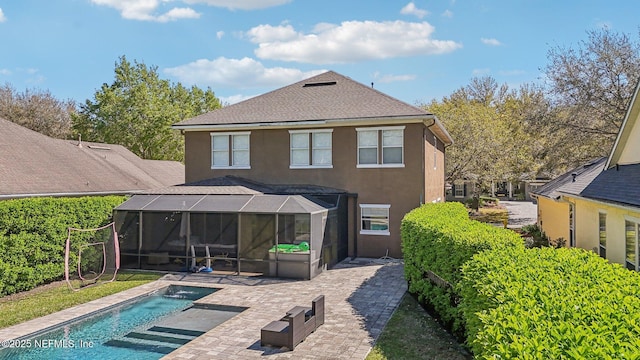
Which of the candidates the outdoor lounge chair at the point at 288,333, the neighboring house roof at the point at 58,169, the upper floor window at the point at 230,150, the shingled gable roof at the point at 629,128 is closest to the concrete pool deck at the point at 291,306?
the outdoor lounge chair at the point at 288,333

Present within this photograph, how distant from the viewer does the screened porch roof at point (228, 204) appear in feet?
51.1

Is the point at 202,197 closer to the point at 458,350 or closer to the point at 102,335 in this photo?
the point at 102,335

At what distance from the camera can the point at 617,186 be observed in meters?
12.3

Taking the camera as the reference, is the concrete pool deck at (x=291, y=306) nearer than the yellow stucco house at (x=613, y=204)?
Yes

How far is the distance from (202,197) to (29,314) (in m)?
7.29

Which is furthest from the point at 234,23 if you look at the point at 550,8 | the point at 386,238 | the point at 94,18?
the point at 550,8

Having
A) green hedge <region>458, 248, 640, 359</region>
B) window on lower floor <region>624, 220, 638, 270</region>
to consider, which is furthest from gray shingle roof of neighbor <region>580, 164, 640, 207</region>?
green hedge <region>458, 248, 640, 359</region>

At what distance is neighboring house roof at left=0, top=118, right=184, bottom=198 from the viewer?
17.9 m

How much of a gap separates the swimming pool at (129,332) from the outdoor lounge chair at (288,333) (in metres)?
2.07

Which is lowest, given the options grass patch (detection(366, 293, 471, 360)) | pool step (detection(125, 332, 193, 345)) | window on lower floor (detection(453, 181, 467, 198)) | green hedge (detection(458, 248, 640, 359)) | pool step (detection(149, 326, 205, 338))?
pool step (detection(125, 332, 193, 345))

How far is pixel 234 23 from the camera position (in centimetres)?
1847

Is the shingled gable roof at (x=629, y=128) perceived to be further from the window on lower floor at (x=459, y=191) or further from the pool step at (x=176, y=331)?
the window on lower floor at (x=459, y=191)

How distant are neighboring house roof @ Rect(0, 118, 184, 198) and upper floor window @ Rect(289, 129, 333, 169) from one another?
9.99 m

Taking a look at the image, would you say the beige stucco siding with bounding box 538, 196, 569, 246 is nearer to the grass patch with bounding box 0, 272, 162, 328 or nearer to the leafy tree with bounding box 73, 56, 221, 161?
the grass patch with bounding box 0, 272, 162, 328
